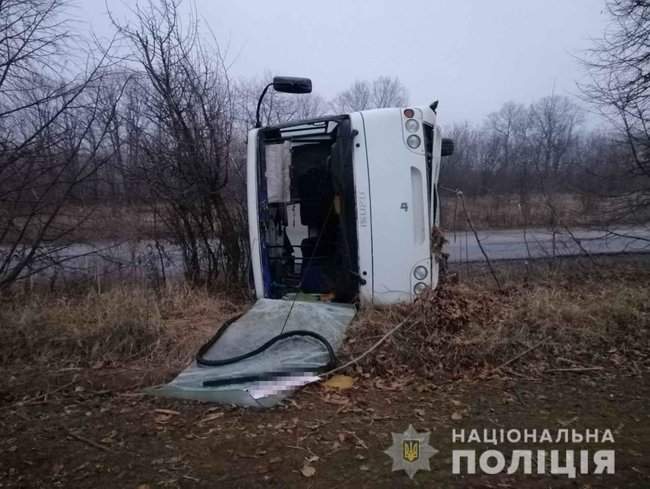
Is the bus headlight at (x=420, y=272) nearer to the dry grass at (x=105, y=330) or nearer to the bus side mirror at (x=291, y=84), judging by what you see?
the dry grass at (x=105, y=330)

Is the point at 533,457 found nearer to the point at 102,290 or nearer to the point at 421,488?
the point at 421,488

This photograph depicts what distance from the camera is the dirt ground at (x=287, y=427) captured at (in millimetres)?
2164

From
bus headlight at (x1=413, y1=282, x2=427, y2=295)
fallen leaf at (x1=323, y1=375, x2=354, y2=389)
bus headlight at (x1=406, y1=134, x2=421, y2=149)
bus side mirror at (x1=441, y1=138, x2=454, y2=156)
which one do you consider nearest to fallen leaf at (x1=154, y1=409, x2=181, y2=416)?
fallen leaf at (x1=323, y1=375, x2=354, y2=389)

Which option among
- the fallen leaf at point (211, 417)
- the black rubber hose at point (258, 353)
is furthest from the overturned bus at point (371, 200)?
the fallen leaf at point (211, 417)

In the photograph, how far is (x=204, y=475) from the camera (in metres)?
2.18

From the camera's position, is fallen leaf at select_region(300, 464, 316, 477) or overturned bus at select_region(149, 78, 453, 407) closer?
fallen leaf at select_region(300, 464, 316, 477)

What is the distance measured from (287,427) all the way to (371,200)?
229 centimetres

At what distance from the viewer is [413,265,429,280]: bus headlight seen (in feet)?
13.6

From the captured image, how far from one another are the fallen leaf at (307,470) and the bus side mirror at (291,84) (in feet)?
13.8

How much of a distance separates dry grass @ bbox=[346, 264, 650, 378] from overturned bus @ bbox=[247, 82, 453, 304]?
13.8 inches

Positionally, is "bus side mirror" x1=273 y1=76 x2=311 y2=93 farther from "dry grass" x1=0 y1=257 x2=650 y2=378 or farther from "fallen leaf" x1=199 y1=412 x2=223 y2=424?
"fallen leaf" x1=199 y1=412 x2=223 y2=424

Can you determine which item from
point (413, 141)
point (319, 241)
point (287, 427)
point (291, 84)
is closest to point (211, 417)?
point (287, 427)

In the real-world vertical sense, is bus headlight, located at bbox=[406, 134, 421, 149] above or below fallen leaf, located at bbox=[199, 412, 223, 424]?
above

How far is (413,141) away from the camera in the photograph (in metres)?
4.17
